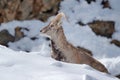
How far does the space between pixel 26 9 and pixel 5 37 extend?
1.35 meters

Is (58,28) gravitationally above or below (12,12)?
below

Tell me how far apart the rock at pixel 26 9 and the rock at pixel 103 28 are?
5.00ft

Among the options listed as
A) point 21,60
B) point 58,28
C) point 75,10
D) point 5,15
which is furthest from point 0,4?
point 21,60

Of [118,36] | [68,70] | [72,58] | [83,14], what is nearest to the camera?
[68,70]

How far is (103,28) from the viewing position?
11203mm

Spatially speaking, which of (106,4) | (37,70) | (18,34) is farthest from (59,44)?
(106,4)

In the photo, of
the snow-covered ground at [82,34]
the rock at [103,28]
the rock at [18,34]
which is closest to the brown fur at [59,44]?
the snow-covered ground at [82,34]

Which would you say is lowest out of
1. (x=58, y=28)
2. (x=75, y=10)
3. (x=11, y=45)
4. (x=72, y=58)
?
(x=72, y=58)

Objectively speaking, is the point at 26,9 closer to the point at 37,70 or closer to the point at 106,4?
the point at 106,4

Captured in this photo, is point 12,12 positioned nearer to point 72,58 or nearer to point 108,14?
point 108,14

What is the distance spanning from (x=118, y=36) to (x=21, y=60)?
24.7 feet

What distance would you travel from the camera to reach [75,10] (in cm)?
1206

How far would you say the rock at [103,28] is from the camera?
11172 mm

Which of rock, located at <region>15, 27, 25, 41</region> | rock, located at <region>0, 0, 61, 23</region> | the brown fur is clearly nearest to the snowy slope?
the brown fur
